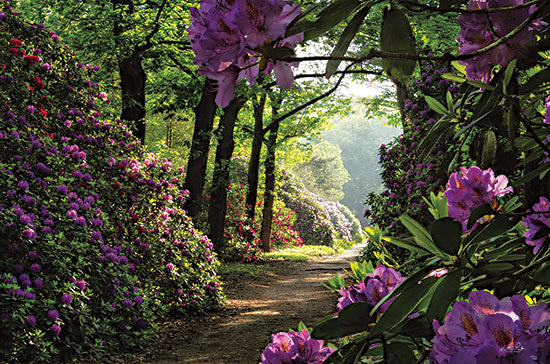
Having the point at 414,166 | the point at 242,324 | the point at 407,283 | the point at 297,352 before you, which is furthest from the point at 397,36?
the point at 414,166

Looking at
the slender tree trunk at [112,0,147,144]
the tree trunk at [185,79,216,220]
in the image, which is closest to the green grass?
the tree trunk at [185,79,216,220]

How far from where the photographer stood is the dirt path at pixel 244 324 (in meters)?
4.97

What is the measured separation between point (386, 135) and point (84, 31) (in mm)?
92016

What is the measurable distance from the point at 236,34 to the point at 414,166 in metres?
6.78

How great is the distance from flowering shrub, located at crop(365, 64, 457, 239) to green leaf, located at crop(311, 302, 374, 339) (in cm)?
506

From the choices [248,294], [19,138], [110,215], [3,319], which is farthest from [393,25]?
[248,294]

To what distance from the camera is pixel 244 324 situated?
6453mm

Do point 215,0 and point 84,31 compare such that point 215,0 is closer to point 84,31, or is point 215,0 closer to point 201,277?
point 201,277

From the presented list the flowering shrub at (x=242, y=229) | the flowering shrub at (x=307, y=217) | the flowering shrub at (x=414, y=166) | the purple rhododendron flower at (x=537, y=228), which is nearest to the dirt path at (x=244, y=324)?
the flowering shrub at (x=414, y=166)

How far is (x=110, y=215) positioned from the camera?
19.6ft

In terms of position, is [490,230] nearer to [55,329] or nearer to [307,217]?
[55,329]

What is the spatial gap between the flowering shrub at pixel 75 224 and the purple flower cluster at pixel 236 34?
12.3ft

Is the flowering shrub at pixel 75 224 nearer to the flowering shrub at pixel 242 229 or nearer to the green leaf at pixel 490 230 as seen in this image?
the green leaf at pixel 490 230

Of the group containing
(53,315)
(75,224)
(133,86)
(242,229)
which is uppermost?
(133,86)
